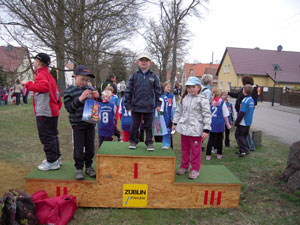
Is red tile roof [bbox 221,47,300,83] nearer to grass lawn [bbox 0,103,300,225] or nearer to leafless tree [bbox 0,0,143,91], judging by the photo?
grass lawn [bbox 0,103,300,225]

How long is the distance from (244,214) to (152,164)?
5.29 ft

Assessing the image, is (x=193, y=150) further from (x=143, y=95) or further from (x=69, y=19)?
(x=69, y=19)

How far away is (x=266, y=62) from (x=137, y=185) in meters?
39.1

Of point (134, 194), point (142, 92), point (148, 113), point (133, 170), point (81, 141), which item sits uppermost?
point (142, 92)

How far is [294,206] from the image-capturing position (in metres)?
3.73

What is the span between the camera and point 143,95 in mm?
3859

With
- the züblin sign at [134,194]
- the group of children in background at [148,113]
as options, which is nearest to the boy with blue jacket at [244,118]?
the group of children in background at [148,113]

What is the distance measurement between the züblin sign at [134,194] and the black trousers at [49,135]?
4.20 ft

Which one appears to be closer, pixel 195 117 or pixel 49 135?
pixel 49 135

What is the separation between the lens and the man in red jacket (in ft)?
11.2

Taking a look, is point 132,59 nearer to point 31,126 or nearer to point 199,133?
point 31,126

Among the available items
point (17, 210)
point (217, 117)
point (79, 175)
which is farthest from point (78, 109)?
point (217, 117)

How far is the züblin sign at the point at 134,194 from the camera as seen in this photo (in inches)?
140

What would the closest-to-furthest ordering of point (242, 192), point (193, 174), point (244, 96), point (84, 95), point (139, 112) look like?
point (84, 95), point (193, 174), point (139, 112), point (242, 192), point (244, 96)
